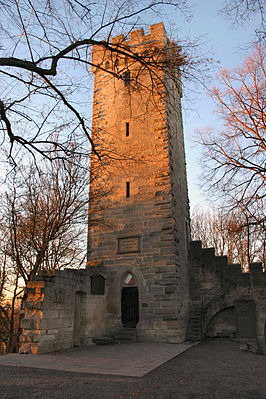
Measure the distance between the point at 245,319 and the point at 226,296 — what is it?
1277 mm

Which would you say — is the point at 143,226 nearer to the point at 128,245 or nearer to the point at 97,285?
the point at 128,245

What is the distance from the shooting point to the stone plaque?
1006cm

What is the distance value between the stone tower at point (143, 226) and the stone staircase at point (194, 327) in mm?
312

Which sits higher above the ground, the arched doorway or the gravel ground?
the arched doorway

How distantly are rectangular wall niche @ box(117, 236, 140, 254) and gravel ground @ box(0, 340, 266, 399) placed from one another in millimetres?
5270

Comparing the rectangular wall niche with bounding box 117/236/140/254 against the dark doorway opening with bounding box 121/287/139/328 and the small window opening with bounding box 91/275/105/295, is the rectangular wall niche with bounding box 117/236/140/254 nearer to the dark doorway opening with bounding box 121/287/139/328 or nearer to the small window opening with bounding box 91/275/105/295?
the small window opening with bounding box 91/275/105/295

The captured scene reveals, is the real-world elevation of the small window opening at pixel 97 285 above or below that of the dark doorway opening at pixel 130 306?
above

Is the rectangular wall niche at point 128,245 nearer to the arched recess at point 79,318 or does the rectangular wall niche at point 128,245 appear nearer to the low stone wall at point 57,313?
the low stone wall at point 57,313

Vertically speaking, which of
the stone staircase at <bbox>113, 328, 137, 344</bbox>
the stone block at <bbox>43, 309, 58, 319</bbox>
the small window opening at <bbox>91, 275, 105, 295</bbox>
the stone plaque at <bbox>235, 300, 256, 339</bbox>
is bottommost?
the stone staircase at <bbox>113, 328, 137, 344</bbox>

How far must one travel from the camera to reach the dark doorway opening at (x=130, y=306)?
1074cm

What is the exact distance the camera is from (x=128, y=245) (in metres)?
11.2

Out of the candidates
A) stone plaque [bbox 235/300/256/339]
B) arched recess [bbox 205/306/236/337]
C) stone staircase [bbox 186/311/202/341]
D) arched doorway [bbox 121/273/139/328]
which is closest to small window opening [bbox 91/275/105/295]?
arched doorway [bbox 121/273/139/328]

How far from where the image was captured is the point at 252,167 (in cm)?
912

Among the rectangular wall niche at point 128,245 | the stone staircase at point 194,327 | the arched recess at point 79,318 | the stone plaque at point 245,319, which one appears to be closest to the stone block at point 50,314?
the arched recess at point 79,318
